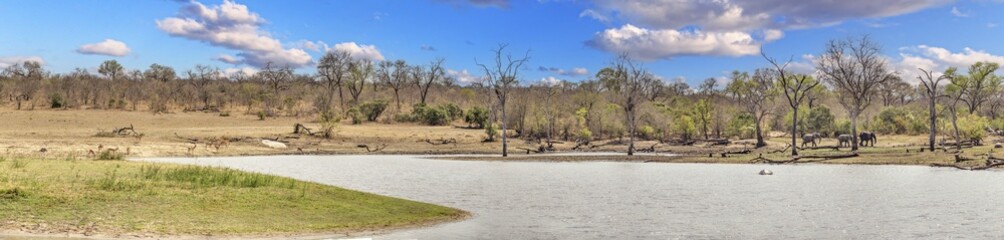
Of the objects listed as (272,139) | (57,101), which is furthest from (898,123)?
(57,101)

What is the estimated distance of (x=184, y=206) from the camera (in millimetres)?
19609

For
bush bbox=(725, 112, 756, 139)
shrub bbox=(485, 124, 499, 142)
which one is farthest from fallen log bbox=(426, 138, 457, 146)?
bush bbox=(725, 112, 756, 139)

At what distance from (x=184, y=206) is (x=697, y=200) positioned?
17.7 meters

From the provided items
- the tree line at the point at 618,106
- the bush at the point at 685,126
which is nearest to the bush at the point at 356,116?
the tree line at the point at 618,106

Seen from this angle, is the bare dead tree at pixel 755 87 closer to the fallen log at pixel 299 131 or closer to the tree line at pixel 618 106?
the tree line at pixel 618 106

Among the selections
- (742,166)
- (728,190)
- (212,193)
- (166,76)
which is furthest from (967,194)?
(166,76)

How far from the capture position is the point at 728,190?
32.1 m

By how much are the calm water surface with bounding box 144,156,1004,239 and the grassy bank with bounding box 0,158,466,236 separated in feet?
7.23

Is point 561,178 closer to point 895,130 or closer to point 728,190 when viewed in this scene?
point 728,190

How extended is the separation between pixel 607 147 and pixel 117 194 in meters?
65.3

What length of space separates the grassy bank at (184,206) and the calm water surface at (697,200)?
2202mm

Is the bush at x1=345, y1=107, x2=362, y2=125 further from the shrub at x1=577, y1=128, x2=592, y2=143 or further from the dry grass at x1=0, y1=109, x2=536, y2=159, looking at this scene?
the shrub at x1=577, y1=128, x2=592, y2=143

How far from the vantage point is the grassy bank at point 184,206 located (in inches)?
680

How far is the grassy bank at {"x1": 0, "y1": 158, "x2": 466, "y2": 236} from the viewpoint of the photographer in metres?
17.3
